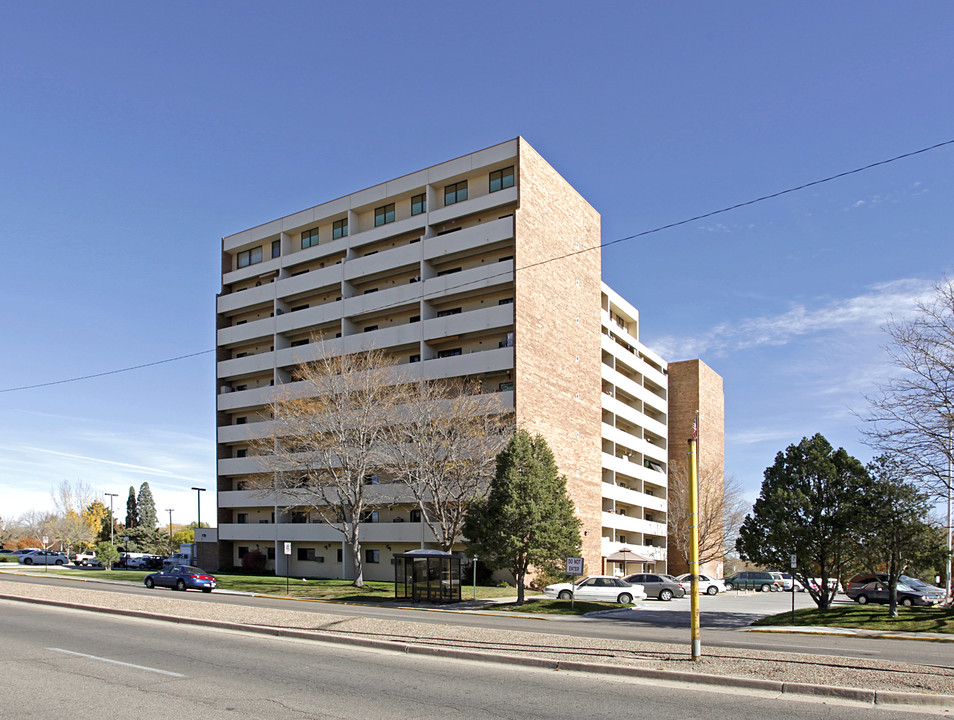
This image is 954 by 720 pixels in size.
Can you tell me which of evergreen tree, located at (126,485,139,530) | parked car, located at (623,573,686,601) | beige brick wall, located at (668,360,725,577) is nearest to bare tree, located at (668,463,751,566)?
beige brick wall, located at (668,360,725,577)

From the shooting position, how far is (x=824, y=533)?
98.0ft

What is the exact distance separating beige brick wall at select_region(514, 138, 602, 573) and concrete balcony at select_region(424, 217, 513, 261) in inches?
40.5

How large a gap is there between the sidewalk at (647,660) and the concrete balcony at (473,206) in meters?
33.7

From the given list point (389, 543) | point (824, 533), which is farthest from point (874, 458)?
point (389, 543)

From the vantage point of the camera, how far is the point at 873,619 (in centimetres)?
2780

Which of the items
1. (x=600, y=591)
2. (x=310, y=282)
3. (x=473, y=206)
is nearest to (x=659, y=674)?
(x=600, y=591)

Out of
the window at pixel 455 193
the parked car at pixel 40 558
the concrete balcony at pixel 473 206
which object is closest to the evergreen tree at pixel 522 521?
the concrete balcony at pixel 473 206

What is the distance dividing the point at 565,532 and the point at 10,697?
26.9 m

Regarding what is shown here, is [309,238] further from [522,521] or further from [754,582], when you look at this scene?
[754,582]

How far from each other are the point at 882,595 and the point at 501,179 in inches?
1324

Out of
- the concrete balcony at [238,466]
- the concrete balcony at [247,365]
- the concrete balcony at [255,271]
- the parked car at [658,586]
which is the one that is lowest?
the parked car at [658,586]

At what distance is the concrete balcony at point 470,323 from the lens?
4919cm

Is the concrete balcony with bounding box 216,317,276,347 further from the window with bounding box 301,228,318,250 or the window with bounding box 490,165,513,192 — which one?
the window with bounding box 490,165,513,192

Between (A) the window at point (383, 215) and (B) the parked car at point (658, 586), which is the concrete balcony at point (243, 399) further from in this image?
(B) the parked car at point (658, 586)
